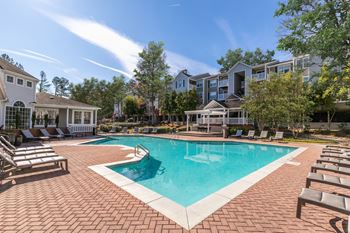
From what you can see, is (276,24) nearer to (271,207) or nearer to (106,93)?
(271,207)

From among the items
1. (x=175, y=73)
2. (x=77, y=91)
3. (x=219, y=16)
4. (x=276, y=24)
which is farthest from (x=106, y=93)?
(x=276, y=24)

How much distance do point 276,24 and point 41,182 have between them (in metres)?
16.0

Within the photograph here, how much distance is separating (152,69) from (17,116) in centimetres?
2494

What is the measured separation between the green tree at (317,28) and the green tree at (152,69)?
26867 mm

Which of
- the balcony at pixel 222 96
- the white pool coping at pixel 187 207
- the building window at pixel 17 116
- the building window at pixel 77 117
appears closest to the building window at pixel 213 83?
the balcony at pixel 222 96

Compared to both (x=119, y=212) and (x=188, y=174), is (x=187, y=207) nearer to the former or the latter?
(x=119, y=212)

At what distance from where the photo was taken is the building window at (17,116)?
1623cm

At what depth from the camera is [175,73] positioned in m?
45.3

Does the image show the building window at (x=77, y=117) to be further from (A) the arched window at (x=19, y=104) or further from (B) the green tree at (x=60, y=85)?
(B) the green tree at (x=60, y=85)

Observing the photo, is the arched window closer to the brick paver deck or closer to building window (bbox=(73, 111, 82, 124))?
building window (bbox=(73, 111, 82, 124))

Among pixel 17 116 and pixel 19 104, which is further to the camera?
pixel 19 104

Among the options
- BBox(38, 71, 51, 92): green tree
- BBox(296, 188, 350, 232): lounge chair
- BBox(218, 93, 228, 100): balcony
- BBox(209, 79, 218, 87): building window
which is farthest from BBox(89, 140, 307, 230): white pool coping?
BBox(38, 71, 51, 92): green tree

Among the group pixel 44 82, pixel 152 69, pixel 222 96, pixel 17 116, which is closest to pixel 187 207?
pixel 17 116

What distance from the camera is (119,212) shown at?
3621 millimetres
